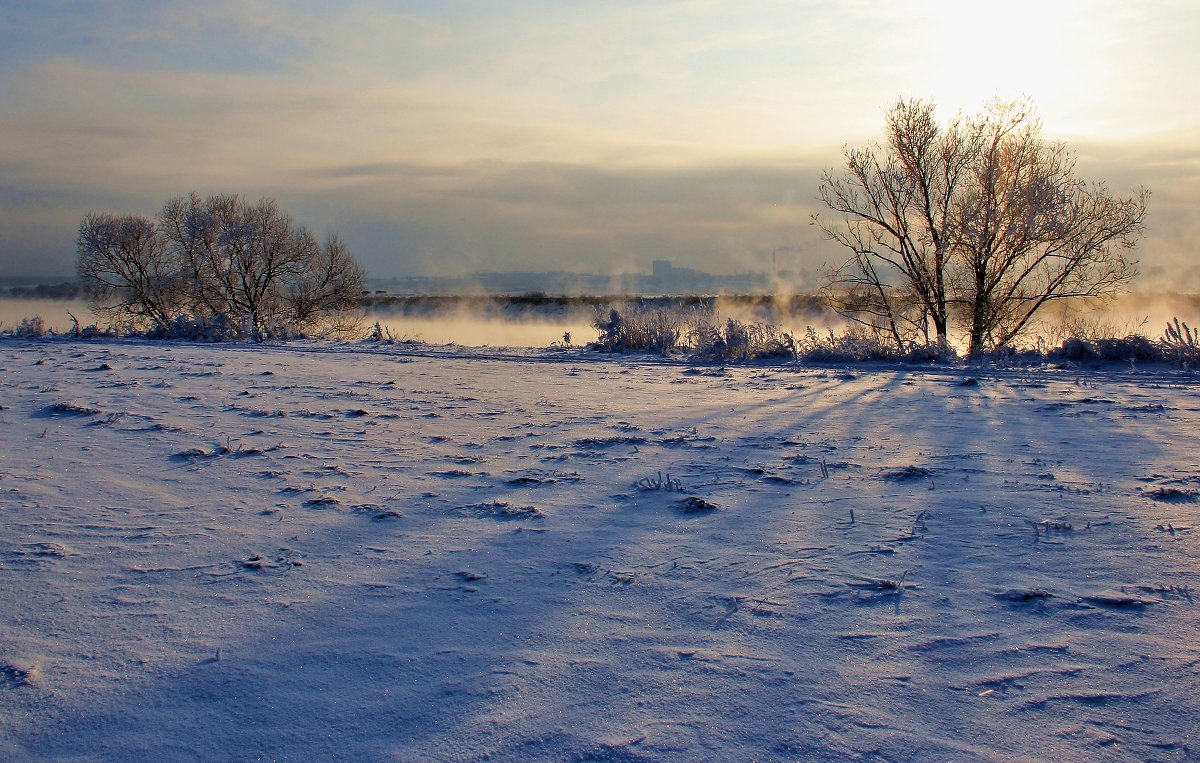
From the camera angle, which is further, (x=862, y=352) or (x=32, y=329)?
(x=32, y=329)

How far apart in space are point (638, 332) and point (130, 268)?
25.8 meters

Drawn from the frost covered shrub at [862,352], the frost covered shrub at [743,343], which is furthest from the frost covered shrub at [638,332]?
the frost covered shrub at [862,352]

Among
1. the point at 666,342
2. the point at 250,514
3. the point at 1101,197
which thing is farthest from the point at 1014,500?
the point at 1101,197

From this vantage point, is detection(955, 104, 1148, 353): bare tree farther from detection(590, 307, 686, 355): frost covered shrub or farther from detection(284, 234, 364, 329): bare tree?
detection(284, 234, 364, 329): bare tree

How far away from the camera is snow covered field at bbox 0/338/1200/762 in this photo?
7.39ft

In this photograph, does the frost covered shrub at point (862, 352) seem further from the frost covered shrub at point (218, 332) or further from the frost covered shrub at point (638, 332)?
the frost covered shrub at point (218, 332)

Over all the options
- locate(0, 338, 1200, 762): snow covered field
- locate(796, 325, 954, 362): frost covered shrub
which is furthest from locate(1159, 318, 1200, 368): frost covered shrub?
locate(0, 338, 1200, 762): snow covered field

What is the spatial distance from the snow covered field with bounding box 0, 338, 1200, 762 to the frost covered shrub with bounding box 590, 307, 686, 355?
843 centimetres

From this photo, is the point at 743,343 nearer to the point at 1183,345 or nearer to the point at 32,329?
the point at 1183,345

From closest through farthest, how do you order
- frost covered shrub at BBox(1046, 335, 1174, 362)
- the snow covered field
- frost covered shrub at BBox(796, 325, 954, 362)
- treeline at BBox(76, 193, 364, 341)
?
1. the snow covered field
2. frost covered shrub at BBox(1046, 335, 1174, 362)
3. frost covered shrub at BBox(796, 325, 954, 362)
4. treeline at BBox(76, 193, 364, 341)

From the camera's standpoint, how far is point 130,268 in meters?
32.2

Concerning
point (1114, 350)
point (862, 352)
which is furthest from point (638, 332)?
point (1114, 350)

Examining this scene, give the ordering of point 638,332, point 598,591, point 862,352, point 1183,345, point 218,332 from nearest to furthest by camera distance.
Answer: point 598,591 < point 1183,345 < point 862,352 < point 638,332 < point 218,332

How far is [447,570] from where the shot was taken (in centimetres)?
349
